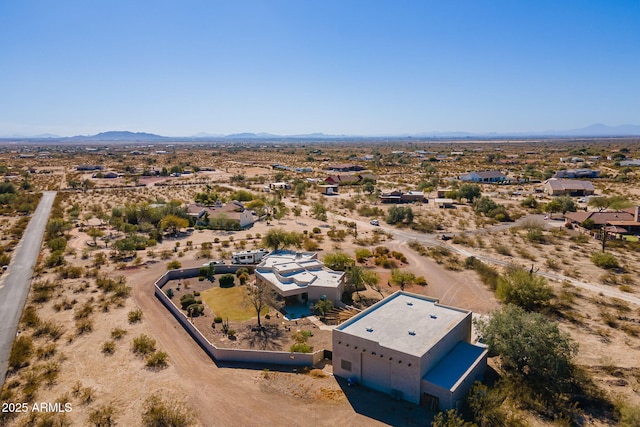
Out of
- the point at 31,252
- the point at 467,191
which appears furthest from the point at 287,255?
the point at 467,191

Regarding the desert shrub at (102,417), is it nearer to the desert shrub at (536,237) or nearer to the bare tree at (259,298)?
the bare tree at (259,298)

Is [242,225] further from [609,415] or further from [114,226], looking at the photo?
[609,415]

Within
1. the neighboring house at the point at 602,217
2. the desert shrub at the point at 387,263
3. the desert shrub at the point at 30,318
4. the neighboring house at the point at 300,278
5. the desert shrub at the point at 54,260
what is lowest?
the desert shrub at the point at 387,263

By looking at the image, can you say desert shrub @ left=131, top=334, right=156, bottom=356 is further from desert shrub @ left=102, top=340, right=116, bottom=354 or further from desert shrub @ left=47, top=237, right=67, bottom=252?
desert shrub @ left=47, top=237, right=67, bottom=252

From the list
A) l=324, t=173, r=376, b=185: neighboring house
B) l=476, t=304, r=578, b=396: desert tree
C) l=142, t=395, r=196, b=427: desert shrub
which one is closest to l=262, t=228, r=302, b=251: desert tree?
l=142, t=395, r=196, b=427: desert shrub

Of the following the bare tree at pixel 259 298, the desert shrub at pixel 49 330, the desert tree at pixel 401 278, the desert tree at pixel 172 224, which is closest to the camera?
the desert shrub at pixel 49 330

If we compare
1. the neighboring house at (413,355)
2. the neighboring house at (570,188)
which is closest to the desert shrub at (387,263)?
the neighboring house at (413,355)
